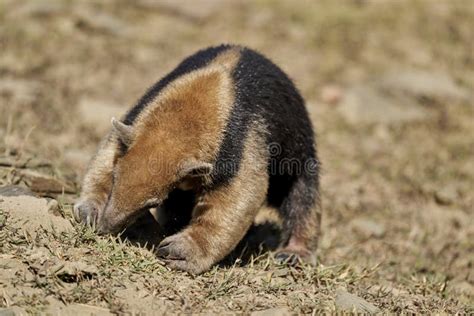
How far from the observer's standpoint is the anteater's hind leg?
750cm

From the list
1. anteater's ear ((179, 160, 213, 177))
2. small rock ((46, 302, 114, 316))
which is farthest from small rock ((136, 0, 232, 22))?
small rock ((46, 302, 114, 316))

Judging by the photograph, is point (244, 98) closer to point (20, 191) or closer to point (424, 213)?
point (20, 191)

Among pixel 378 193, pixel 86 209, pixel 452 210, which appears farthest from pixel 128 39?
pixel 86 209

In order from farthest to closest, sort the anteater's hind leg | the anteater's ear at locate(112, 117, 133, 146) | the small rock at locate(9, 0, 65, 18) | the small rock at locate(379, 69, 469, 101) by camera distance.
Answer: the small rock at locate(9, 0, 65, 18), the small rock at locate(379, 69, 469, 101), the anteater's hind leg, the anteater's ear at locate(112, 117, 133, 146)

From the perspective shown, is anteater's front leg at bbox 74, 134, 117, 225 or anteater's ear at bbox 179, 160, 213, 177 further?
anteater's front leg at bbox 74, 134, 117, 225

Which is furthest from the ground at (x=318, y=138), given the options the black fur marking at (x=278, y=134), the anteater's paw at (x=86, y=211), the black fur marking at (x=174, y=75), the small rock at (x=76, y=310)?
the black fur marking at (x=174, y=75)

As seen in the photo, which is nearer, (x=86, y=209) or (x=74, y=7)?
(x=86, y=209)

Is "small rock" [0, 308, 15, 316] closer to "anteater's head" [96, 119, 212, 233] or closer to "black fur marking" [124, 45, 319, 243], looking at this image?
"anteater's head" [96, 119, 212, 233]

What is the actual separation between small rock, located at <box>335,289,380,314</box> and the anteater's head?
1512 millimetres

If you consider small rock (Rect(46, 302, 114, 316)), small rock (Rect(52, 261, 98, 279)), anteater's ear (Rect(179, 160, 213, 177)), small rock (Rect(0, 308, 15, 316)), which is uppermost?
anteater's ear (Rect(179, 160, 213, 177))

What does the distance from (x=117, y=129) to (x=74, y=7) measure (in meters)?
8.48

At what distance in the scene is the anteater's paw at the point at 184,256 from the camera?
235 inches

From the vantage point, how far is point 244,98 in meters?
6.51

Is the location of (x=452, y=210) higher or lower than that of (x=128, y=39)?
lower
